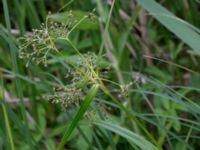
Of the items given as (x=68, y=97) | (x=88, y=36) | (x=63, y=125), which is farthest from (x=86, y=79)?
(x=88, y=36)

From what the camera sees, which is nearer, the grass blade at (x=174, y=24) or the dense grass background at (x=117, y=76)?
the grass blade at (x=174, y=24)

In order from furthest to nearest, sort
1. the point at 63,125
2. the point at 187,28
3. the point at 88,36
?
the point at 88,36 < the point at 63,125 < the point at 187,28

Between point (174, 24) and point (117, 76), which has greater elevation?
point (174, 24)

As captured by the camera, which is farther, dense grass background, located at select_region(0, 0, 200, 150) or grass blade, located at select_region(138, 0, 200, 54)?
dense grass background, located at select_region(0, 0, 200, 150)

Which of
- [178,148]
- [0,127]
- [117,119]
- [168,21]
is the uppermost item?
[168,21]

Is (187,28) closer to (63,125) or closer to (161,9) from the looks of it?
(161,9)

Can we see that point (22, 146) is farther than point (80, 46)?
No

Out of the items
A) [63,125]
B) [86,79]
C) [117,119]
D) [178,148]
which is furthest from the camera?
[63,125]

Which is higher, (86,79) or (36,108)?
(86,79)

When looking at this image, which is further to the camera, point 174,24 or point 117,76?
point 117,76

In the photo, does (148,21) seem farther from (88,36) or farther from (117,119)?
(117,119)
